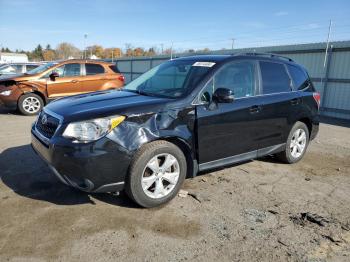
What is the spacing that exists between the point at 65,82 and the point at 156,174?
7.51m

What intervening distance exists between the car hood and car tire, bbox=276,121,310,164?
8.43ft

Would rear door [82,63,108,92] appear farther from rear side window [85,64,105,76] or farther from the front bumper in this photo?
the front bumper

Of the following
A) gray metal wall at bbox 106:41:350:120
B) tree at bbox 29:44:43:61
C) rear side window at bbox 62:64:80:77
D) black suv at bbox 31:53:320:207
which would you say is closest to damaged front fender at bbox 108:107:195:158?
black suv at bbox 31:53:320:207

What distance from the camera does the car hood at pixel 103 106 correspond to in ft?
11.4

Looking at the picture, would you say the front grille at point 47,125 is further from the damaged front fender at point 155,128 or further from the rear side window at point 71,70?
the rear side window at point 71,70

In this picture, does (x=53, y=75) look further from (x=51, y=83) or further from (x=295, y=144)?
(x=295, y=144)

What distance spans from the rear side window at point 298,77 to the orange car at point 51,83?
5.59 meters

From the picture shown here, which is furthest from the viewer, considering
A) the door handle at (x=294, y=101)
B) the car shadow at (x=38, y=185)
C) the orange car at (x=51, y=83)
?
the orange car at (x=51, y=83)

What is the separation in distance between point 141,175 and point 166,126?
61 cm

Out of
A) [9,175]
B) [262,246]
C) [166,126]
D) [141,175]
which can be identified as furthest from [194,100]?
[9,175]

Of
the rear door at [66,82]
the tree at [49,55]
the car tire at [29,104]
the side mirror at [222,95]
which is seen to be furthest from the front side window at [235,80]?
the tree at [49,55]

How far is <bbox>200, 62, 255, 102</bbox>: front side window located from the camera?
4172 mm

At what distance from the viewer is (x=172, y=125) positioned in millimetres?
3766

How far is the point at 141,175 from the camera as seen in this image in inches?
140
